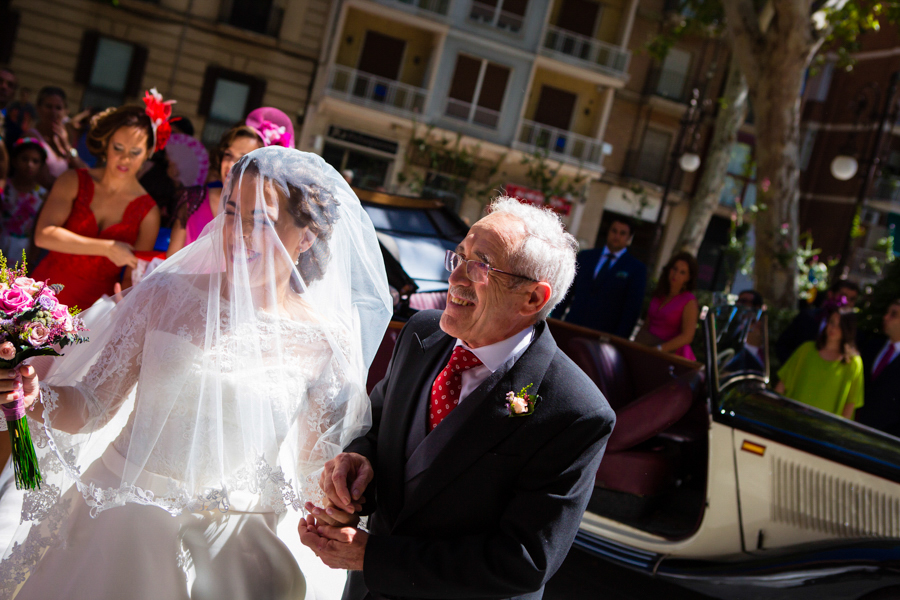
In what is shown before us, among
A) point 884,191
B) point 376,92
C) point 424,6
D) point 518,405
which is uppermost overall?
point 424,6

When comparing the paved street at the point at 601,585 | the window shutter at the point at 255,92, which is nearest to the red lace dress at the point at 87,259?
the paved street at the point at 601,585

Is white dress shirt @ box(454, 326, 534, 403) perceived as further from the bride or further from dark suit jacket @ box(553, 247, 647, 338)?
dark suit jacket @ box(553, 247, 647, 338)

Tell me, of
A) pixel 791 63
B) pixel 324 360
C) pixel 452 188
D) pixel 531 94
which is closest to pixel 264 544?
pixel 324 360

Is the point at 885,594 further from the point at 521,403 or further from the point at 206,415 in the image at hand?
the point at 206,415

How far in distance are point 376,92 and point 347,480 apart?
786 inches

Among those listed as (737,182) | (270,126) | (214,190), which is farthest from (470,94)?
(214,190)

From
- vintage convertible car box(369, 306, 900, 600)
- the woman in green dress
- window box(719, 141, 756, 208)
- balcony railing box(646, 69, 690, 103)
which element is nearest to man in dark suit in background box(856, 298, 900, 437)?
the woman in green dress

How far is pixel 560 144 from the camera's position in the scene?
73.3 feet

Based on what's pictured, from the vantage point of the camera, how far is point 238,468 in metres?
1.98

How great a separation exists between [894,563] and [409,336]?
8.12 ft

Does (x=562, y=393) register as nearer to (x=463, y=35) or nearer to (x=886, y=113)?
(x=886, y=113)

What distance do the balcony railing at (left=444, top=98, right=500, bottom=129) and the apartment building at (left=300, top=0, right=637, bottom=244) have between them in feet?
0.10

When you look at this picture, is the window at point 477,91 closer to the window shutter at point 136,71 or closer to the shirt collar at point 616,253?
the window shutter at point 136,71

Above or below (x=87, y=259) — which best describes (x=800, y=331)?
above
